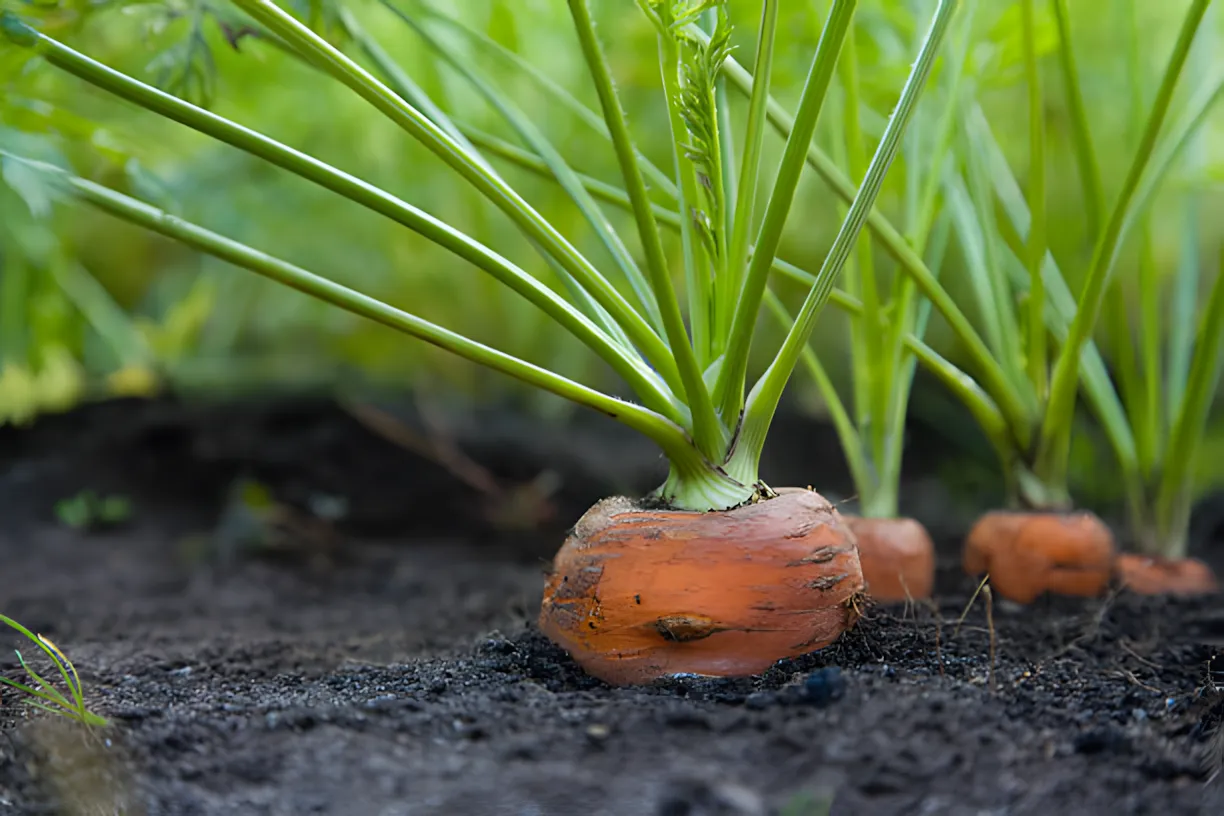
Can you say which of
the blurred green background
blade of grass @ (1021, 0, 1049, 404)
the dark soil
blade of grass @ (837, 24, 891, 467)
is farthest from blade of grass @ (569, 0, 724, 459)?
the blurred green background

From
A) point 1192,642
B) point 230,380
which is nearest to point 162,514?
point 230,380

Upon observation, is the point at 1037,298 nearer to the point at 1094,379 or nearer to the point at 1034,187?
the point at 1034,187

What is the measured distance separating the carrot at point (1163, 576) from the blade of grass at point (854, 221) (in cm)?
81

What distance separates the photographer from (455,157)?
840 mm

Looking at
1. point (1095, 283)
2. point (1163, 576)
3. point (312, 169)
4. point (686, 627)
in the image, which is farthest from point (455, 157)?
point (1163, 576)

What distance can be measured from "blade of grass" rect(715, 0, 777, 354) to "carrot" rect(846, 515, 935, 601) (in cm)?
46

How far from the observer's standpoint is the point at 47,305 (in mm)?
2316

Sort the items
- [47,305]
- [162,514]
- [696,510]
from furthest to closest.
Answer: [47,305], [162,514], [696,510]

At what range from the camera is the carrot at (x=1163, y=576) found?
136cm

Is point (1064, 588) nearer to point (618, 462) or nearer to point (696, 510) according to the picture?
point (696, 510)

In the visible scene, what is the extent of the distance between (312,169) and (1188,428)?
1.33 metres

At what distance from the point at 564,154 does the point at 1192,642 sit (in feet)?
6.07

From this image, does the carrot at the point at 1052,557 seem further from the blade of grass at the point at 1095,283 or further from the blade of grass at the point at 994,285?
the blade of grass at the point at 994,285

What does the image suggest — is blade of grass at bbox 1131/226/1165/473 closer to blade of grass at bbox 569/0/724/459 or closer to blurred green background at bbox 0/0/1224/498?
blurred green background at bbox 0/0/1224/498
